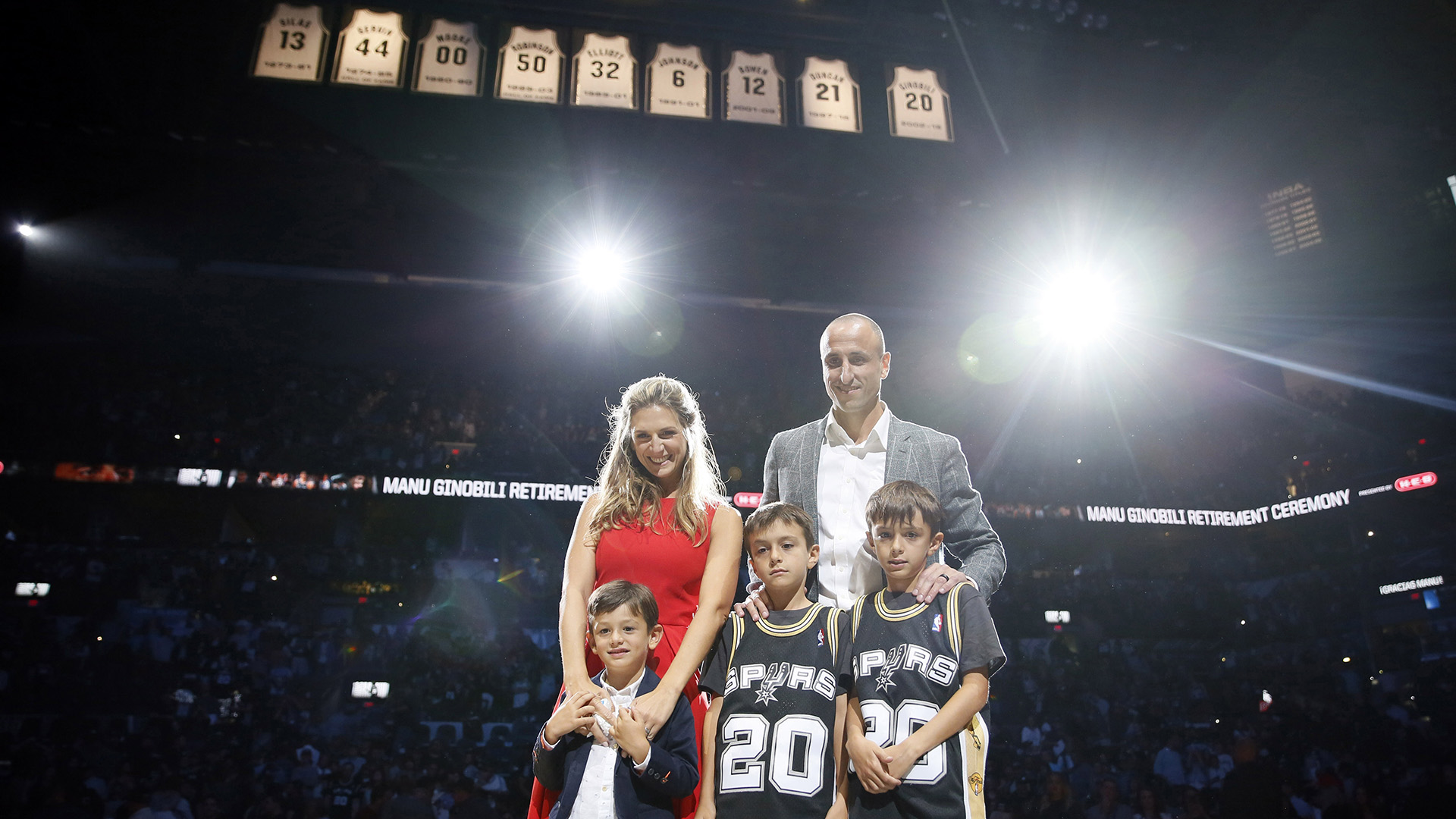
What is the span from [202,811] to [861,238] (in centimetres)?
770

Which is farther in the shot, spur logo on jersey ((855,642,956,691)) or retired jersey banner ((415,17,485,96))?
retired jersey banner ((415,17,485,96))

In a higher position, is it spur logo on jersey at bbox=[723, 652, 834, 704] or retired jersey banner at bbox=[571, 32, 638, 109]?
retired jersey banner at bbox=[571, 32, 638, 109]

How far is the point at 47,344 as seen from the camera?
12.5m

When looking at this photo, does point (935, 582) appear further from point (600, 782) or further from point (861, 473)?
point (600, 782)

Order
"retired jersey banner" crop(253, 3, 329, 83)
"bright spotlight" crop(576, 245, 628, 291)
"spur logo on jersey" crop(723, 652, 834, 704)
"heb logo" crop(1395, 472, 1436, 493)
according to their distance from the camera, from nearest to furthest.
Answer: "spur logo on jersey" crop(723, 652, 834, 704) → "retired jersey banner" crop(253, 3, 329, 83) → "bright spotlight" crop(576, 245, 628, 291) → "heb logo" crop(1395, 472, 1436, 493)

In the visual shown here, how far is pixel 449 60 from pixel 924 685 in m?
3.95

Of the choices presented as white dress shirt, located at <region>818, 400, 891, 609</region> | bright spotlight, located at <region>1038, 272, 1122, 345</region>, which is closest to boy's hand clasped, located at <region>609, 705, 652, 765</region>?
white dress shirt, located at <region>818, 400, 891, 609</region>

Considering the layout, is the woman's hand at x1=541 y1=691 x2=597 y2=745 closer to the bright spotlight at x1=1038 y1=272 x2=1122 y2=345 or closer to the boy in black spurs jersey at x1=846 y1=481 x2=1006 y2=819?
the boy in black spurs jersey at x1=846 y1=481 x2=1006 y2=819

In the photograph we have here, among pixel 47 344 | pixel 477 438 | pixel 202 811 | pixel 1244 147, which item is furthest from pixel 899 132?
pixel 47 344

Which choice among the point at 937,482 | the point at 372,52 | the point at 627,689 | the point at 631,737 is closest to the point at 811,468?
the point at 937,482

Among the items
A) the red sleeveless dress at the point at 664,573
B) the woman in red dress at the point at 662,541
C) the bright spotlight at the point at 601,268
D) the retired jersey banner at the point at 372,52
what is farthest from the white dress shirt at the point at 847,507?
the bright spotlight at the point at 601,268

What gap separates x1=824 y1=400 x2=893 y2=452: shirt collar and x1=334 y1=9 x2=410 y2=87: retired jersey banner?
310 cm

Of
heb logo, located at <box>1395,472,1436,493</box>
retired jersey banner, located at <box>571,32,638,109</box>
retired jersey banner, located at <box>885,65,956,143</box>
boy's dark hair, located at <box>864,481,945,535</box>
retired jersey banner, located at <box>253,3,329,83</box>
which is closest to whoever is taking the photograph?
boy's dark hair, located at <box>864,481,945,535</box>

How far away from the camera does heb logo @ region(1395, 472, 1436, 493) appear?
1268 cm
